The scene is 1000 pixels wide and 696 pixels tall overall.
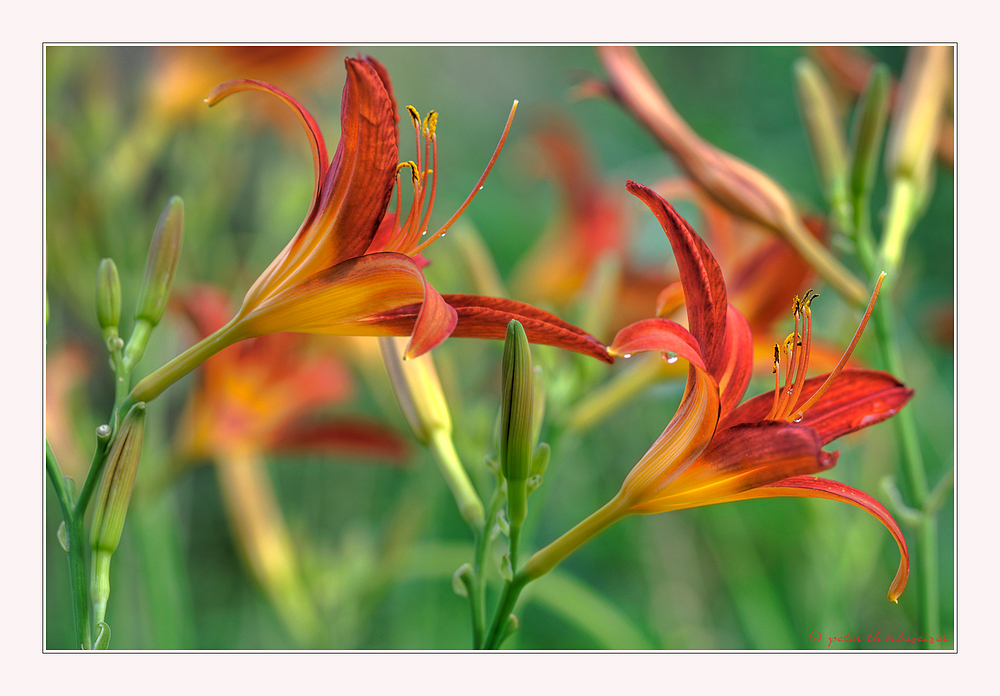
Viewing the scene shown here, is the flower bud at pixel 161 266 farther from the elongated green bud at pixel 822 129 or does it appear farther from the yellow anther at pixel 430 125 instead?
the elongated green bud at pixel 822 129

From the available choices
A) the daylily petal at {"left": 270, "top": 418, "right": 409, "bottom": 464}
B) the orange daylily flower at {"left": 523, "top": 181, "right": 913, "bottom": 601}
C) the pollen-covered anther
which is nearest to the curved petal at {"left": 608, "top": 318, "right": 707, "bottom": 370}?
the orange daylily flower at {"left": 523, "top": 181, "right": 913, "bottom": 601}

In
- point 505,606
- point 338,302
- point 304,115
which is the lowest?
point 505,606

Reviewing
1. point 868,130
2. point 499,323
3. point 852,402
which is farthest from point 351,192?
point 868,130

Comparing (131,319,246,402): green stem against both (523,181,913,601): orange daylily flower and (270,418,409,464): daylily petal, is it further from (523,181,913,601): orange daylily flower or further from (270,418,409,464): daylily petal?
(270,418,409,464): daylily petal

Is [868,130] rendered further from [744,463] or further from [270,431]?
[270,431]
